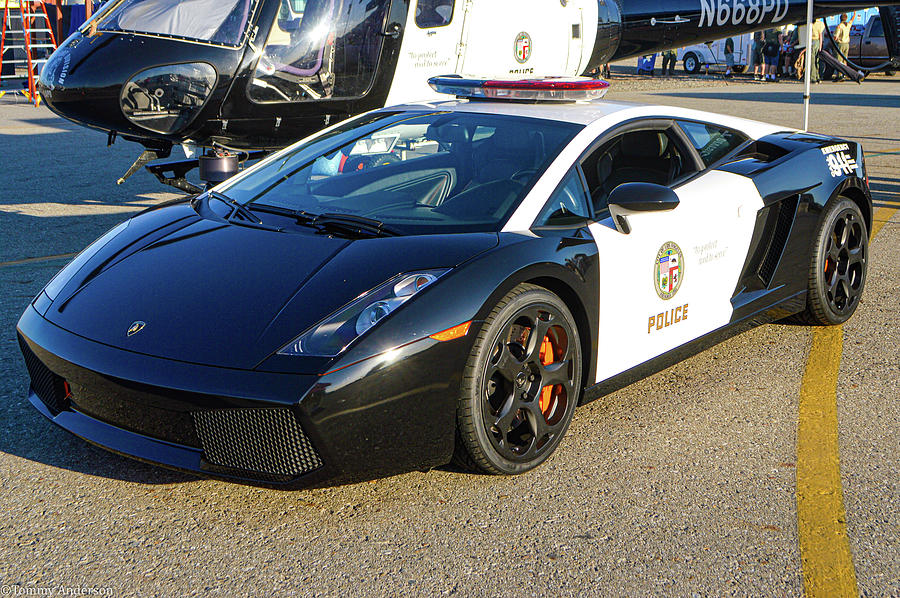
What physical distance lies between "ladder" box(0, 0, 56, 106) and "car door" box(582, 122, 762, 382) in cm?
1721

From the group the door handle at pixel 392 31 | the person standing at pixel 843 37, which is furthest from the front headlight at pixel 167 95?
the person standing at pixel 843 37

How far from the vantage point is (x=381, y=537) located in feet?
10.0

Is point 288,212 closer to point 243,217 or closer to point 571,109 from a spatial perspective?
point 243,217

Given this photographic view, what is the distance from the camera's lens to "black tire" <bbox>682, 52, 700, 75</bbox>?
119 feet

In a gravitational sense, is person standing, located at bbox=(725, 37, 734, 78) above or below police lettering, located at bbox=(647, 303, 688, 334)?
above

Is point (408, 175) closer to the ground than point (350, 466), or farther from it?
farther from it

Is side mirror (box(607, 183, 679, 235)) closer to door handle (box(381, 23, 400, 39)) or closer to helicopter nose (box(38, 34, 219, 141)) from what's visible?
helicopter nose (box(38, 34, 219, 141))

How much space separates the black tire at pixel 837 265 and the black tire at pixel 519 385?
1.99 m

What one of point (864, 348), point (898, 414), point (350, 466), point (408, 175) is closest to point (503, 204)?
point (408, 175)

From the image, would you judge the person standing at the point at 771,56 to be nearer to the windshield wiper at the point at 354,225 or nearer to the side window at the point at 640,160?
the side window at the point at 640,160

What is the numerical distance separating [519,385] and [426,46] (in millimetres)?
6247

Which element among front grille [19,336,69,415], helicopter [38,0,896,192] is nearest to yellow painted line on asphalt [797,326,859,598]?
front grille [19,336,69,415]

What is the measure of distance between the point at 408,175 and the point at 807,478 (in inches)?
82.5

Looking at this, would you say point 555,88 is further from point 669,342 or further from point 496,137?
point 669,342
